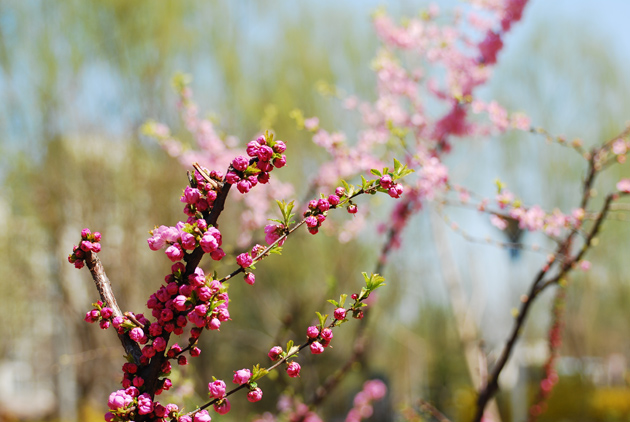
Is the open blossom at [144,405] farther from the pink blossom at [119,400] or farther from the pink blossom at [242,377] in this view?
the pink blossom at [242,377]

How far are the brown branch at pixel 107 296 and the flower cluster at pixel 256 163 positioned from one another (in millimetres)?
371

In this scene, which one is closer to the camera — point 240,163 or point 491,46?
point 240,163

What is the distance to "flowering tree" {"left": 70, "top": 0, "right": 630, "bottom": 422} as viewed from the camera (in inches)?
47.1

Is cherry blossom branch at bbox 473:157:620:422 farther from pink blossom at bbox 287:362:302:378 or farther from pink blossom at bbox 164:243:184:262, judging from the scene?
pink blossom at bbox 164:243:184:262

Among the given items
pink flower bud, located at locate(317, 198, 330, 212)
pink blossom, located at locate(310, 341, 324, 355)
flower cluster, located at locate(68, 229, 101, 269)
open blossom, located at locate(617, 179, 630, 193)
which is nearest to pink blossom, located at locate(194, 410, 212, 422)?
pink blossom, located at locate(310, 341, 324, 355)

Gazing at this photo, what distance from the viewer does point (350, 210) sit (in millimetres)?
1278

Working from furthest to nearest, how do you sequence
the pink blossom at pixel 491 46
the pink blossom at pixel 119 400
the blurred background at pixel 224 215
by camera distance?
the blurred background at pixel 224 215, the pink blossom at pixel 491 46, the pink blossom at pixel 119 400

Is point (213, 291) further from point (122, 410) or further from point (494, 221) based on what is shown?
point (494, 221)

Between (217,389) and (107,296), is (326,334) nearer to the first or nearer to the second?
(217,389)

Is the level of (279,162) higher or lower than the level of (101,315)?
higher

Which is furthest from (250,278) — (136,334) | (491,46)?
(491,46)

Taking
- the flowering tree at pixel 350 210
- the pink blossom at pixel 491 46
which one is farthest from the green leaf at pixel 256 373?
the pink blossom at pixel 491 46

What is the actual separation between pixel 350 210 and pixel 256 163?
238 millimetres

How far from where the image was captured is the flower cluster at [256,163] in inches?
48.2
